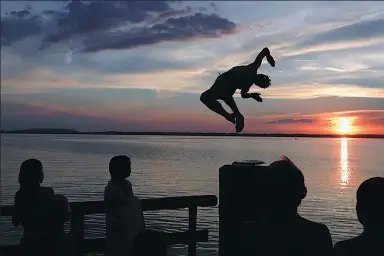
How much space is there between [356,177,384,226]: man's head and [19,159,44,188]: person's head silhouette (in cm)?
291

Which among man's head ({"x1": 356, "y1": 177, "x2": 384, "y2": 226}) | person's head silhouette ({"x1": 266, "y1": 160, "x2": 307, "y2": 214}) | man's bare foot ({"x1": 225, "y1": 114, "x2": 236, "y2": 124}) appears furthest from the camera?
Answer: man's bare foot ({"x1": 225, "y1": 114, "x2": 236, "y2": 124})

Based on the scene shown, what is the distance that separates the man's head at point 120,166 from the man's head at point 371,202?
9.10 ft

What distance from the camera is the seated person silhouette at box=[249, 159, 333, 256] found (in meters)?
2.98

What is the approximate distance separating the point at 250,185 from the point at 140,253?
89.7 inches

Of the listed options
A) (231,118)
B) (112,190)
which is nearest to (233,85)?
(231,118)

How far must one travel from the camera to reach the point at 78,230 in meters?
5.67

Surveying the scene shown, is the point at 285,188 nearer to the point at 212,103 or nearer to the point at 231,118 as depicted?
the point at 212,103

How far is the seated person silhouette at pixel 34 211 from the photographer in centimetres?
441

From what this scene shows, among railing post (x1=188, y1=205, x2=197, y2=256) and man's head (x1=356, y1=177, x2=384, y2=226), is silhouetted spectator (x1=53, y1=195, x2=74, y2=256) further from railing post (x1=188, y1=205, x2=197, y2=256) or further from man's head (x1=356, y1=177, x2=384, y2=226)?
man's head (x1=356, y1=177, x2=384, y2=226)

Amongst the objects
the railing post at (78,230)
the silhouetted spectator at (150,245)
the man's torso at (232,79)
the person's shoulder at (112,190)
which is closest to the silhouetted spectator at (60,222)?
the person's shoulder at (112,190)

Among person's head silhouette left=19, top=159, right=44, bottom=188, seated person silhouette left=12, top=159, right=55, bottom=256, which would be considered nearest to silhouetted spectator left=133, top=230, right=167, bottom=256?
seated person silhouette left=12, top=159, right=55, bottom=256

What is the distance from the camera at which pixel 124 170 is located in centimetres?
511

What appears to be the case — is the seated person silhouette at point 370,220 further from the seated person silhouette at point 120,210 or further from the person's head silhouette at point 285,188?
the seated person silhouette at point 120,210

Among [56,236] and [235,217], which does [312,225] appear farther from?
[56,236]
